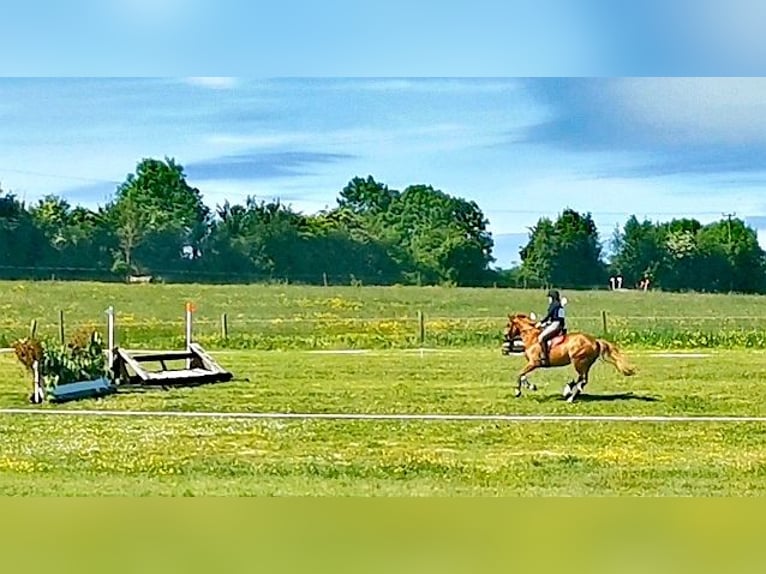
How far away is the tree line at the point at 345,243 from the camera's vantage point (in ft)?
29.7

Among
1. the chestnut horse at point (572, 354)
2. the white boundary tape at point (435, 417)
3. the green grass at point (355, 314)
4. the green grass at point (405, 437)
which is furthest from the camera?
the green grass at point (355, 314)

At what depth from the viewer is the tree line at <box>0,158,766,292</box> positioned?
29.7ft

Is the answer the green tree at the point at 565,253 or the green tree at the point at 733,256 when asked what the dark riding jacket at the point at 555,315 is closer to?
the green tree at the point at 565,253

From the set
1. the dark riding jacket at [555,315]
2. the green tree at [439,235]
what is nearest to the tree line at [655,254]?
the dark riding jacket at [555,315]

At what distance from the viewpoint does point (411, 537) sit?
324 inches

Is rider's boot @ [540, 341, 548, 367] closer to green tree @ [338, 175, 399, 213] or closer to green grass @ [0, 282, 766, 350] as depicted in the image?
green grass @ [0, 282, 766, 350]

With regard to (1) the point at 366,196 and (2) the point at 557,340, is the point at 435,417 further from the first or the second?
(1) the point at 366,196

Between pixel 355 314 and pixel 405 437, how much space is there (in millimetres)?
835

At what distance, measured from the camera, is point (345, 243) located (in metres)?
9.24

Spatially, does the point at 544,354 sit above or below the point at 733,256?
below

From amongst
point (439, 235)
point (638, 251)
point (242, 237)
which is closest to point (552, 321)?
point (638, 251)

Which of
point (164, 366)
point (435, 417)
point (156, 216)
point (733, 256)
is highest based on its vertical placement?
point (156, 216)

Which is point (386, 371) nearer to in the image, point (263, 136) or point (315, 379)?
point (315, 379)

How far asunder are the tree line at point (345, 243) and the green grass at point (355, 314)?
3.1 inches
